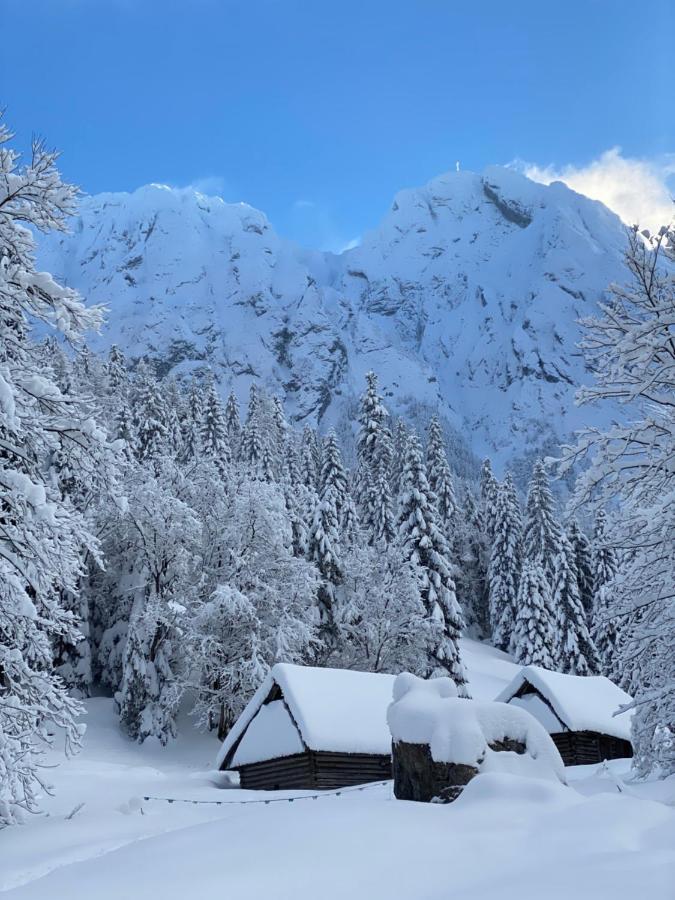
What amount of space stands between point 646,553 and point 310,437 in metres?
68.2

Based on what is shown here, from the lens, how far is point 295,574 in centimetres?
4028

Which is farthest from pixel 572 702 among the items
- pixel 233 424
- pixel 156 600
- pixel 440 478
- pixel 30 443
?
pixel 233 424

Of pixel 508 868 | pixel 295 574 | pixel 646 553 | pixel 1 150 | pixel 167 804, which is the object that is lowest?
pixel 167 804

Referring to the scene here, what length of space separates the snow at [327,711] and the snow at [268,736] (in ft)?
0.12

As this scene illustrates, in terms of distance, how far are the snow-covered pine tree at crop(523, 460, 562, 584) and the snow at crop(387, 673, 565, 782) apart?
5264 centimetres

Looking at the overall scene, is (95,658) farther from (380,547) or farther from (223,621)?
(380,547)

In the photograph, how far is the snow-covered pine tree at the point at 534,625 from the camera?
54719 mm

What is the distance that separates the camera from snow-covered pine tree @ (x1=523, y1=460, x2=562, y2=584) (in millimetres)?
63875

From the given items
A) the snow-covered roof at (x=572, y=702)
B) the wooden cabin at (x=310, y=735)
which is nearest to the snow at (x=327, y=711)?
the wooden cabin at (x=310, y=735)

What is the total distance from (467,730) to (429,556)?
33827 mm

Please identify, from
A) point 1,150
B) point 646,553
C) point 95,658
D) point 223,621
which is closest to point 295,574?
point 223,621

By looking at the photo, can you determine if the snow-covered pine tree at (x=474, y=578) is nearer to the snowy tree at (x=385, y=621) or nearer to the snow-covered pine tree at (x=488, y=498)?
the snow-covered pine tree at (x=488, y=498)

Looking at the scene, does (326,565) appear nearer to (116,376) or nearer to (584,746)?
(584,746)

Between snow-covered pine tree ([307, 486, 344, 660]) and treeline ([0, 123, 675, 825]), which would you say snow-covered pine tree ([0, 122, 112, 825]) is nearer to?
treeline ([0, 123, 675, 825])
